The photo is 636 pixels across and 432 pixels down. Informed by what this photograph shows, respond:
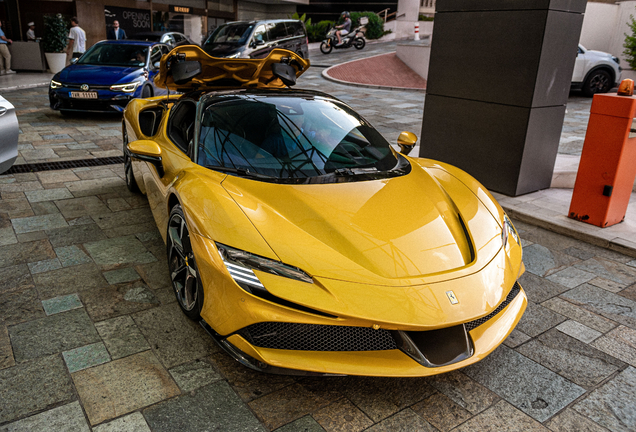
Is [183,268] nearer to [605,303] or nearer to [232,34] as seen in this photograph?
[605,303]

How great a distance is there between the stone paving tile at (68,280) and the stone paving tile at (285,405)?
172 centimetres

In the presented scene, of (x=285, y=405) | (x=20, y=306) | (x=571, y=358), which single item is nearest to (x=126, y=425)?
(x=285, y=405)

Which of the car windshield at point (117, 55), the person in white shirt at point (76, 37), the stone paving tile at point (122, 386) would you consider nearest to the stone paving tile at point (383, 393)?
the stone paving tile at point (122, 386)

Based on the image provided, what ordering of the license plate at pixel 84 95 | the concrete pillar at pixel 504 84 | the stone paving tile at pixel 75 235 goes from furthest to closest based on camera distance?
the license plate at pixel 84 95 → the concrete pillar at pixel 504 84 → the stone paving tile at pixel 75 235

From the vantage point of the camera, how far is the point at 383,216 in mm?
2854

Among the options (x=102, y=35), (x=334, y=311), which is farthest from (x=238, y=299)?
(x=102, y=35)

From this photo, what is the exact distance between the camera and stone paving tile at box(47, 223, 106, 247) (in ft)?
14.3

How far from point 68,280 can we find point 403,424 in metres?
2.58

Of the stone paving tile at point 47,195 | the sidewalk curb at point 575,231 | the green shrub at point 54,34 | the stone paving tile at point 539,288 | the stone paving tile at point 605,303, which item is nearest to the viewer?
the stone paving tile at point 605,303

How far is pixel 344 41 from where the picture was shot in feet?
83.4

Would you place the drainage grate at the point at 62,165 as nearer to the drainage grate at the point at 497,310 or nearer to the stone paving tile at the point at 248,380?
the stone paving tile at the point at 248,380

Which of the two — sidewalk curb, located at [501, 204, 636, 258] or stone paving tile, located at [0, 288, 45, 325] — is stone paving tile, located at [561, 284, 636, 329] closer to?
sidewalk curb, located at [501, 204, 636, 258]

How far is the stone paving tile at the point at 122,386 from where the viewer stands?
2.43 meters

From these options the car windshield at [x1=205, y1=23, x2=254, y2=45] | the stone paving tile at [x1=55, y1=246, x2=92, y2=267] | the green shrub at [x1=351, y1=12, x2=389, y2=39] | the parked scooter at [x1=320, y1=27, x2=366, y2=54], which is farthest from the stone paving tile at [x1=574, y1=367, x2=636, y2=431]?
the green shrub at [x1=351, y1=12, x2=389, y2=39]
